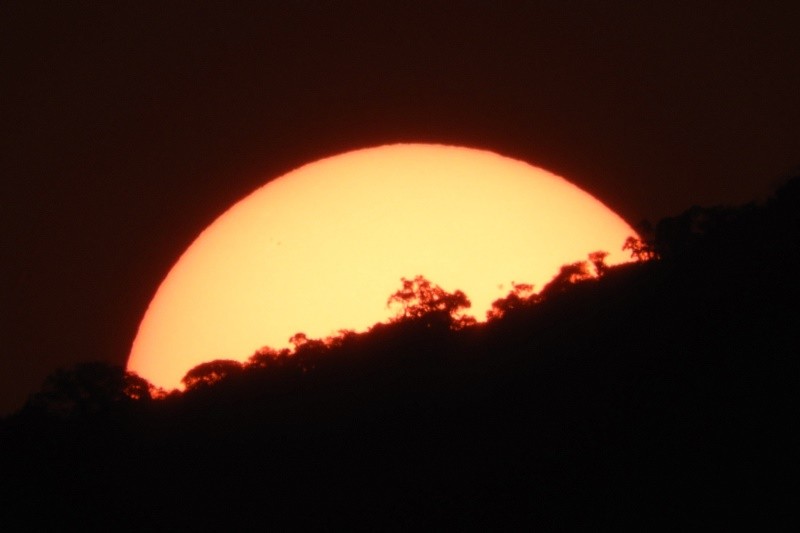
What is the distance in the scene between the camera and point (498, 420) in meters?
48.7

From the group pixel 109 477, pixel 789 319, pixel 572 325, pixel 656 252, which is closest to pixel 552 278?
pixel 656 252

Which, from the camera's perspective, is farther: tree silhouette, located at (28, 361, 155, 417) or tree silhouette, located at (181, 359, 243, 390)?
tree silhouette, located at (181, 359, 243, 390)

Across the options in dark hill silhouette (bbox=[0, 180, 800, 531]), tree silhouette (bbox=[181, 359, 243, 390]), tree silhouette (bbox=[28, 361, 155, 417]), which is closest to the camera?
dark hill silhouette (bbox=[0, 180, 800, 531])

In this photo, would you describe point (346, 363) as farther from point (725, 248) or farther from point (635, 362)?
point (725, 248)

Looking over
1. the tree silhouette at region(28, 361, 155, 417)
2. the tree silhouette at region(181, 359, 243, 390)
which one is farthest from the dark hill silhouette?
the tree silhouette at region(181, 359, 243, 390)

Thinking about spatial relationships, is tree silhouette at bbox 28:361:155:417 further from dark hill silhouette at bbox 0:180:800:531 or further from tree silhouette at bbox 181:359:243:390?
tree silhouette at bbox 181:359:243:390

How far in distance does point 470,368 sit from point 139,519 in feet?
66.9

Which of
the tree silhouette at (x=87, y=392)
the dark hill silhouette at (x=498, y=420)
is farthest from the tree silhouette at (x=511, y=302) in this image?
the tree silhouette at (x=87, y=392)

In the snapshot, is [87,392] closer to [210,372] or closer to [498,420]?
[210,372]

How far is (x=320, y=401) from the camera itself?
188 feet

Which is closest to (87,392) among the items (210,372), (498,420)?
(210,372)

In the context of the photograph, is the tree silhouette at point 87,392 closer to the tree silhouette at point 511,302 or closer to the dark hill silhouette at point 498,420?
the dark hill silhouette at point 498,420

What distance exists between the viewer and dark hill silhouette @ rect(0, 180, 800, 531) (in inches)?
1607

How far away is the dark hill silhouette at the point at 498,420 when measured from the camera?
1607 inches
